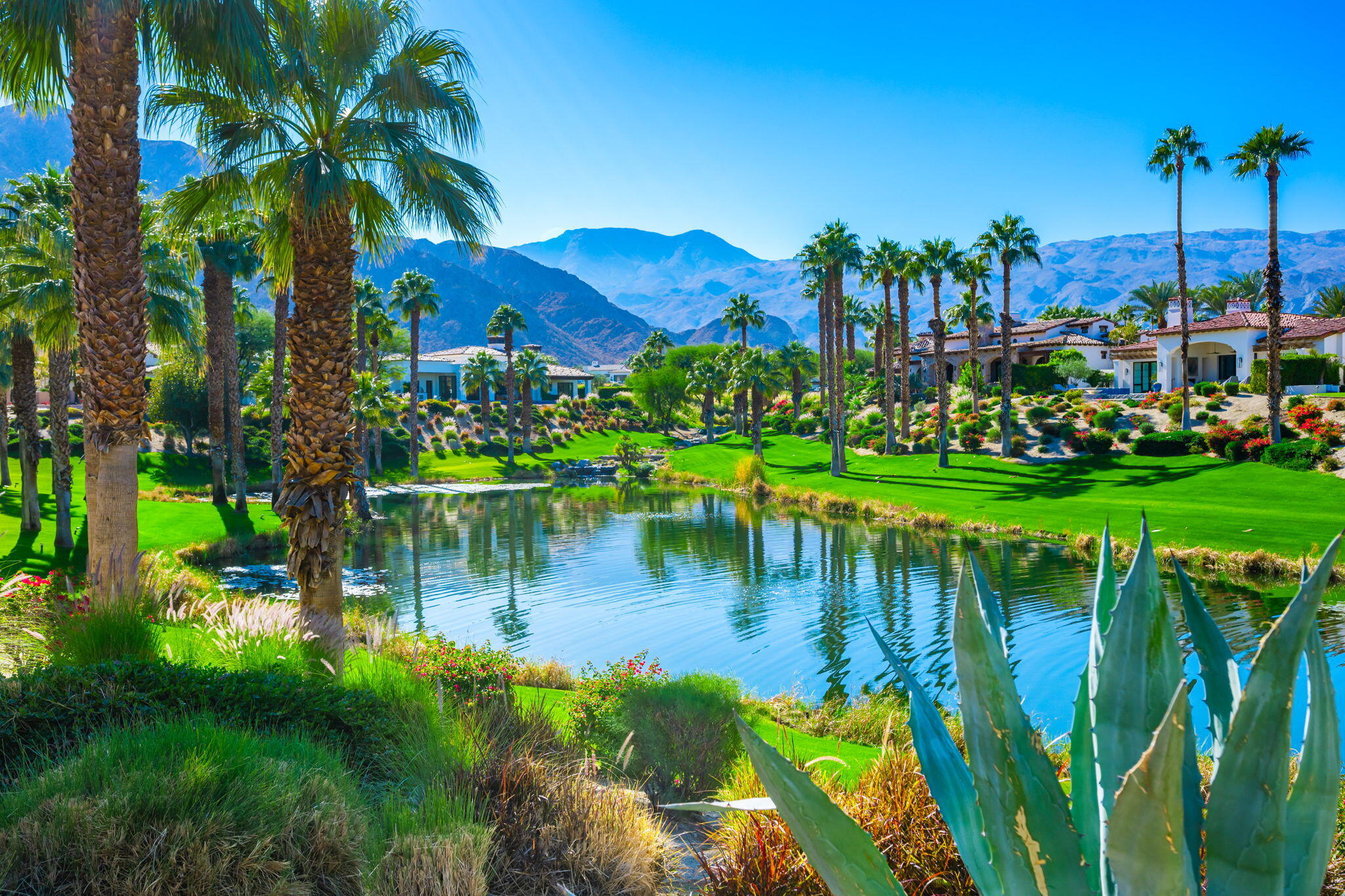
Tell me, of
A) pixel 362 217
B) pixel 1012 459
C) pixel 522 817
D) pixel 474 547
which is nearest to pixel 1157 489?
pixel 1012 459

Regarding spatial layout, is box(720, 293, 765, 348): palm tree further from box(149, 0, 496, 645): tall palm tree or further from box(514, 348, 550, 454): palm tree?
box(149, 0, 496, 645): tall palm tree

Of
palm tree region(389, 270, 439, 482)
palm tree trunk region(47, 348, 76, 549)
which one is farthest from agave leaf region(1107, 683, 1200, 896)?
palm tree region(389, 270, 439, 482)

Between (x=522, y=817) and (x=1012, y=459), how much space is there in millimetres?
42859

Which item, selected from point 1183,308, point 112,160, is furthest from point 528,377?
point 112,160

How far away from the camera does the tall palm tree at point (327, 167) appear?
10.6 meters

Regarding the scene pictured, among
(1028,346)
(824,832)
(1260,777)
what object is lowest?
(824,832)

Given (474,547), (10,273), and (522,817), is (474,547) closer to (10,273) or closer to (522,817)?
(10,273)

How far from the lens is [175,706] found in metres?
5.87

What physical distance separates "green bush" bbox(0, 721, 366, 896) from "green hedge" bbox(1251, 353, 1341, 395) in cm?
5318

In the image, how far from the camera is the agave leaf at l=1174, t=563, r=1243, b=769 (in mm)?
2586

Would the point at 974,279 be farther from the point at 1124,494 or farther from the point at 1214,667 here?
the point at 1214,667

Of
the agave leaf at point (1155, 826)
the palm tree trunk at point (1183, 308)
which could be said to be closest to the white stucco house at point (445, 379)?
the palm tree trunk at point (1183, 308)

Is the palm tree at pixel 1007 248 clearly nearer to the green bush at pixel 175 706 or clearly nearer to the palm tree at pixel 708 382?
the palm tree at pixel 708 382

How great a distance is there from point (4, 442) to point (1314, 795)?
43.4m
